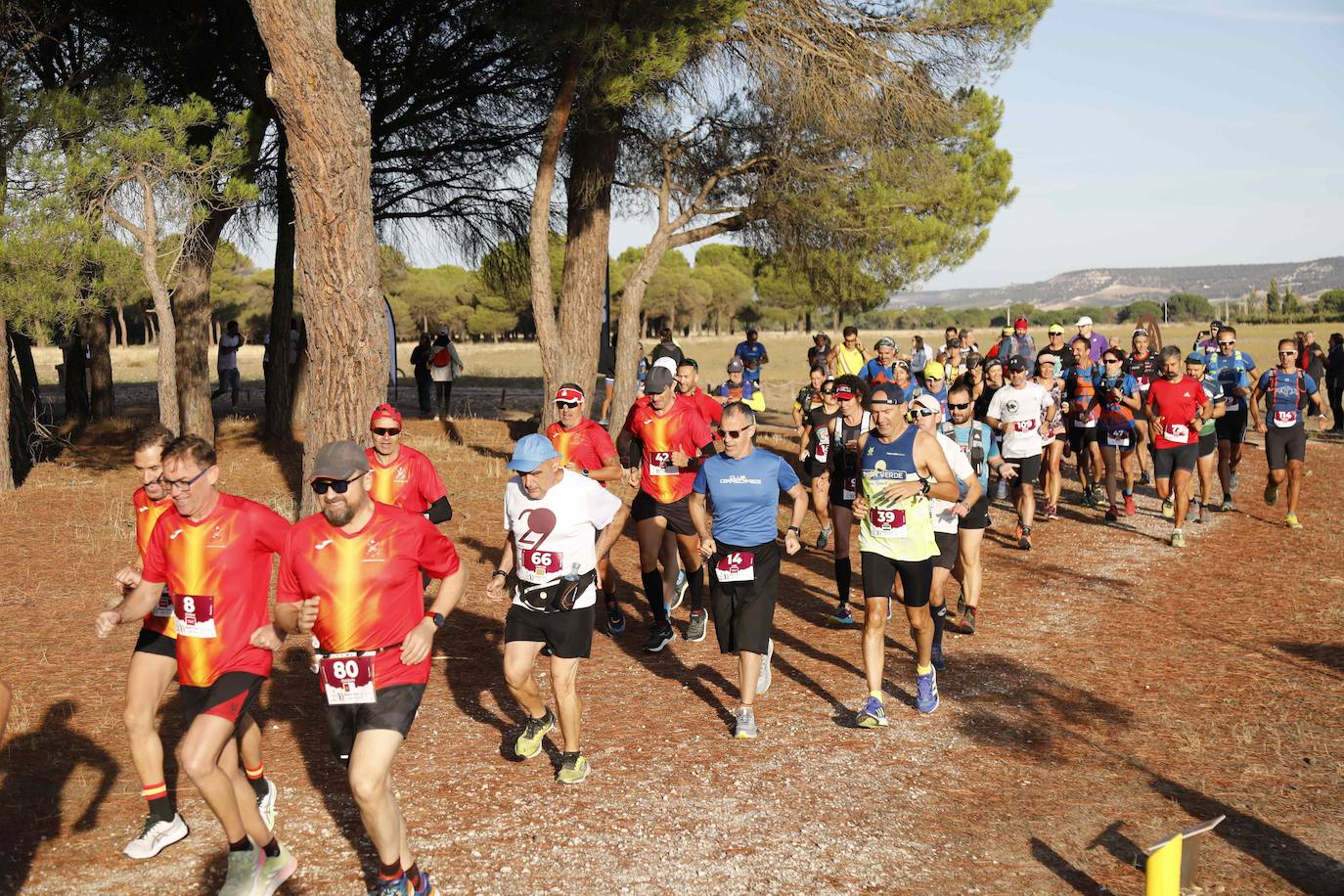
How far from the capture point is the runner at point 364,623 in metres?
4.76

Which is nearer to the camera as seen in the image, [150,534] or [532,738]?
[150,534]

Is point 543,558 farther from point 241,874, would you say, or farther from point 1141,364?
point 1141,364

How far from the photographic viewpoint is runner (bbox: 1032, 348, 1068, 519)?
1347 centimetres

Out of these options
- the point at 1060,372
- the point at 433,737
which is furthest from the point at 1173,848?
the point at 1060,372

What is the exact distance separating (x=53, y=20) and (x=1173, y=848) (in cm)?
1653

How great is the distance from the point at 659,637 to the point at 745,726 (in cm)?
216

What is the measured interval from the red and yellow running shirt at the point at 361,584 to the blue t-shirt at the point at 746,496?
2719 mm

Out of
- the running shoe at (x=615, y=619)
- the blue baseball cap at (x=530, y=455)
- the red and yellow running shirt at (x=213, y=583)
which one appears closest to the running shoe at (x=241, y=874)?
the red and yellow running shirt at (x=213, y=583)

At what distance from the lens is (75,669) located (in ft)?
28.2

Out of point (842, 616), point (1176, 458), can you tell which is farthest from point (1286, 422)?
point (842, 616)

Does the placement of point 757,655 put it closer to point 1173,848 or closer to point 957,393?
point 1173,848

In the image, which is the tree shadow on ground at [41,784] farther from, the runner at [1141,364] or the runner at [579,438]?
the runner at [1141,364]

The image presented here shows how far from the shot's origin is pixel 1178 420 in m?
13.4

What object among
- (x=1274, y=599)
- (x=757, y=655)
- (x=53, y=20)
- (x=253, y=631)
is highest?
(x=53, y=20)
